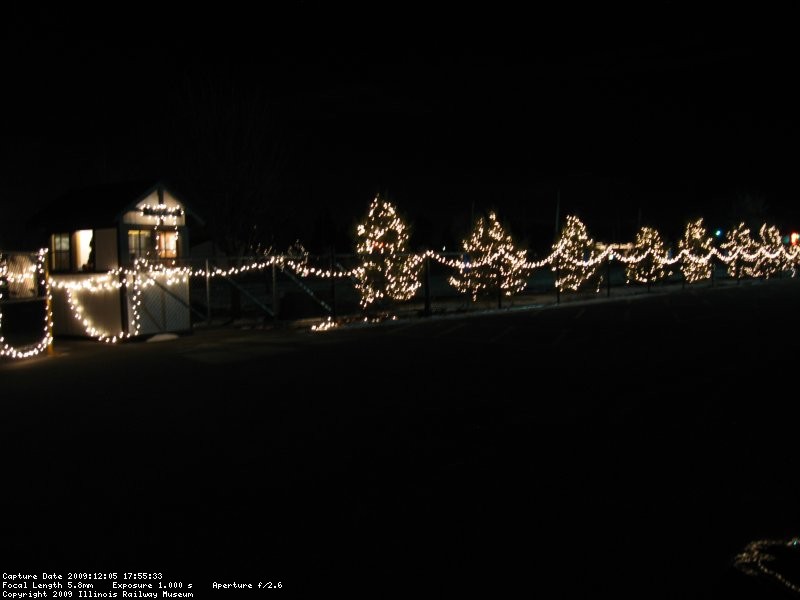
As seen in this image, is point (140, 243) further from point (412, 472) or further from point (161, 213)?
point (412, 472)

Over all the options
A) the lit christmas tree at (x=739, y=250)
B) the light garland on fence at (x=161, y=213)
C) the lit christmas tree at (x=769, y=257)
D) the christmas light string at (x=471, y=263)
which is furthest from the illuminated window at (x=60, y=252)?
the lit christmas tree at (x=769, y=257)

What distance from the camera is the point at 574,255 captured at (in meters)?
33.4

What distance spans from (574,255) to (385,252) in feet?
35.9

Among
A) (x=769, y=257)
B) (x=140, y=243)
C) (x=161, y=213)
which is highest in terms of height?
(x=769, y=257)

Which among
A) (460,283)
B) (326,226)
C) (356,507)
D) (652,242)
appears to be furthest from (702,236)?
(326,226)

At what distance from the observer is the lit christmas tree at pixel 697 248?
4169cm

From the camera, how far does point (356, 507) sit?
5.49 m

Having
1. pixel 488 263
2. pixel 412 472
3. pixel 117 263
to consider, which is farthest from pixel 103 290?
pixel 488 263

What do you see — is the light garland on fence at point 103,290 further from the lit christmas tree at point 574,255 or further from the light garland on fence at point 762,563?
the lit christmas tree at point 574,255

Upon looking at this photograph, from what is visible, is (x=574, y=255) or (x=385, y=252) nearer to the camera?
(x=385, y=252)

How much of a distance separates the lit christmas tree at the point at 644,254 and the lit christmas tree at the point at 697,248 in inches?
94.1

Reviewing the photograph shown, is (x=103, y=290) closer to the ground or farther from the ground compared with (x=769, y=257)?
closer to the ground

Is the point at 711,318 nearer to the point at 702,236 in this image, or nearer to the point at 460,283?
the point at 460,283

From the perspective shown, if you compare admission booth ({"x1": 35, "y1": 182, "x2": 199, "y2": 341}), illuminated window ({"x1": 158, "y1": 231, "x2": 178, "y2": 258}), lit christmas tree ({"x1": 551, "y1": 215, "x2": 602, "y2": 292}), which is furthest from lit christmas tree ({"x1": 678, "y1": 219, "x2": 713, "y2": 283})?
admission booth ({"x1": 35, "y1": 182, "x2": 199, "y2": 341})
